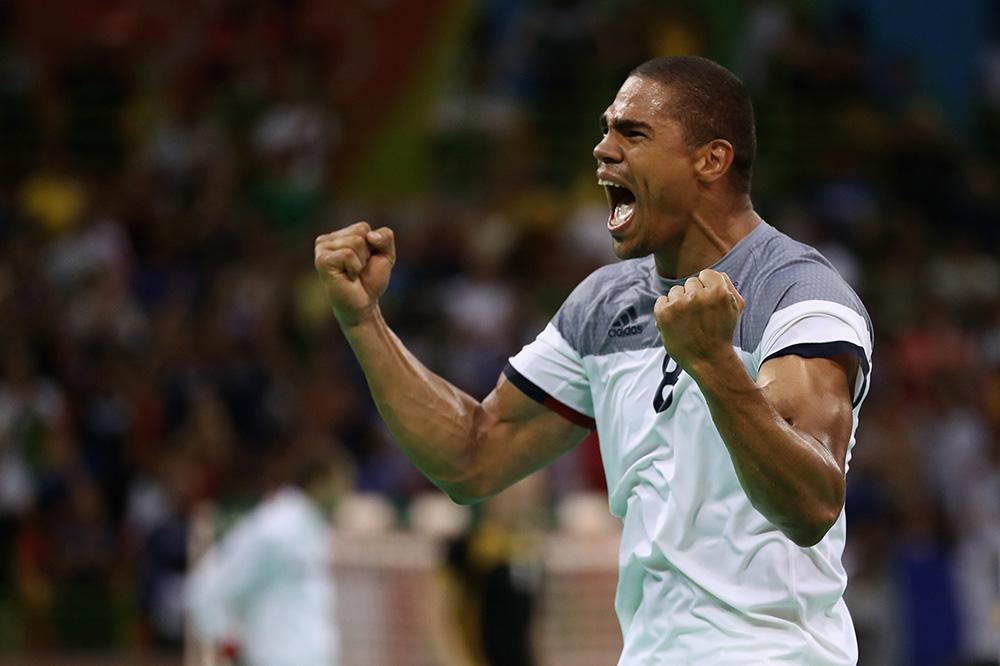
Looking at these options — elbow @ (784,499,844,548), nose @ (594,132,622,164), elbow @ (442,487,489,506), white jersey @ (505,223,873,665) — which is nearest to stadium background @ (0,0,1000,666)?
elbow @ (442,487,489,506)

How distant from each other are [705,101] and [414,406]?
0.98 metres

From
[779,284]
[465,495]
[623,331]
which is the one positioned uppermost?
[779,284]

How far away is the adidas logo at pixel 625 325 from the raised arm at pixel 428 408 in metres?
0.32

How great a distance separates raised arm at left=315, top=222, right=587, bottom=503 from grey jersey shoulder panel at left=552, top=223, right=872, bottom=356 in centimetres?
25

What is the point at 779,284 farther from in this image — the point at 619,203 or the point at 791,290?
the point at 619,203

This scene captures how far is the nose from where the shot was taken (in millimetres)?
3908

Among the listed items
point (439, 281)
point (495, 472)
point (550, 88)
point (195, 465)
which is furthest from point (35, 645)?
point (495, 472)

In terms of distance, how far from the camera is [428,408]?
427cm

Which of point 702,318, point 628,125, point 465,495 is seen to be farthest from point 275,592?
point 702,318

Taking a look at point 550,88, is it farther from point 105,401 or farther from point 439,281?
point 105,401

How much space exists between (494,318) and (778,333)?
9599 millimetres

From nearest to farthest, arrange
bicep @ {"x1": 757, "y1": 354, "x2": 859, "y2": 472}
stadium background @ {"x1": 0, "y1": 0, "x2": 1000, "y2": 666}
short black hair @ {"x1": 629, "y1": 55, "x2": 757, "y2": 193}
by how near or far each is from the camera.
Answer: bicep @ {"x1": 757, "y1": 354, "x2": 859, "y2": 472}
short black hair @ {"x1": 629, "y1": 55, "x2": 757, "y2": 193}
stadium background @ {"x1": 0, "y1": 0, "x2": 1000, "y2": 666}

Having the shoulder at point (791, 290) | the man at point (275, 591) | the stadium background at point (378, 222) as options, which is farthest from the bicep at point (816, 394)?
the stadium background at point (378, 222)

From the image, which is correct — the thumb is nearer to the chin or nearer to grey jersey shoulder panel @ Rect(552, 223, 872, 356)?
grey jersey shoulder panel @ Rect(552, 223, 872, 356)
